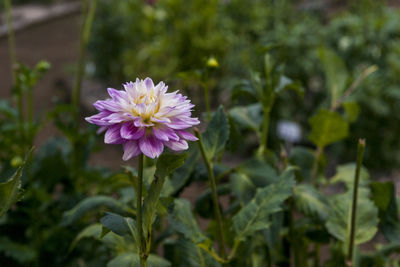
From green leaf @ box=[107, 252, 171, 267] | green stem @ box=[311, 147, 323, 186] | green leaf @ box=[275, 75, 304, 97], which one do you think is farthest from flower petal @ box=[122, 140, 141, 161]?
green stem @ box=[311, 147, 323, 186]

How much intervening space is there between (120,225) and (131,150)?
0.36 feet

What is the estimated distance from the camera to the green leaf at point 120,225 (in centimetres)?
56

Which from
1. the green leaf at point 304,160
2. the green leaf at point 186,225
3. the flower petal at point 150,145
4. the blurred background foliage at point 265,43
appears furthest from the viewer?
the blurred background foliage at point 265,43

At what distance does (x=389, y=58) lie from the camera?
2096mm

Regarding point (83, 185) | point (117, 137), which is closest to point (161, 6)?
point (83, 185)

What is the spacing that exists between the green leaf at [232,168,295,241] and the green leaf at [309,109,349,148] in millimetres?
222

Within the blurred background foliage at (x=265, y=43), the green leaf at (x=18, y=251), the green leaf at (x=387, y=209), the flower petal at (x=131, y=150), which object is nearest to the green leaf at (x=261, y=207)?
the green leaf at (x=387, y=209)

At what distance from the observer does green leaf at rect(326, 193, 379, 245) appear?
2.57ft

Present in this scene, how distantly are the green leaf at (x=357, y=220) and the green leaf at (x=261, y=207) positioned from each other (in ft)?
0.39

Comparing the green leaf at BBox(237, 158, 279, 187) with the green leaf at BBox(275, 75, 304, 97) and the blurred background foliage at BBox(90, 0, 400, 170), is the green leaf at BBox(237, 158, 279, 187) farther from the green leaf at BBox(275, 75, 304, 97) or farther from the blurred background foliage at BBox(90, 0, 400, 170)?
the blurred background foliage at BBox(90, 0, 400, 170)

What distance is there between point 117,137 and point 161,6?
8.68 feet

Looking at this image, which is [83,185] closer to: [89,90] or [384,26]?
[384,26]

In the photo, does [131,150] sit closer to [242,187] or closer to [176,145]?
[176,145]

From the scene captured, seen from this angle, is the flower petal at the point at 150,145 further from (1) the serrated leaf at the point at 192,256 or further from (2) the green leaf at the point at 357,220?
(2) the green leaf at the point at 357,220
